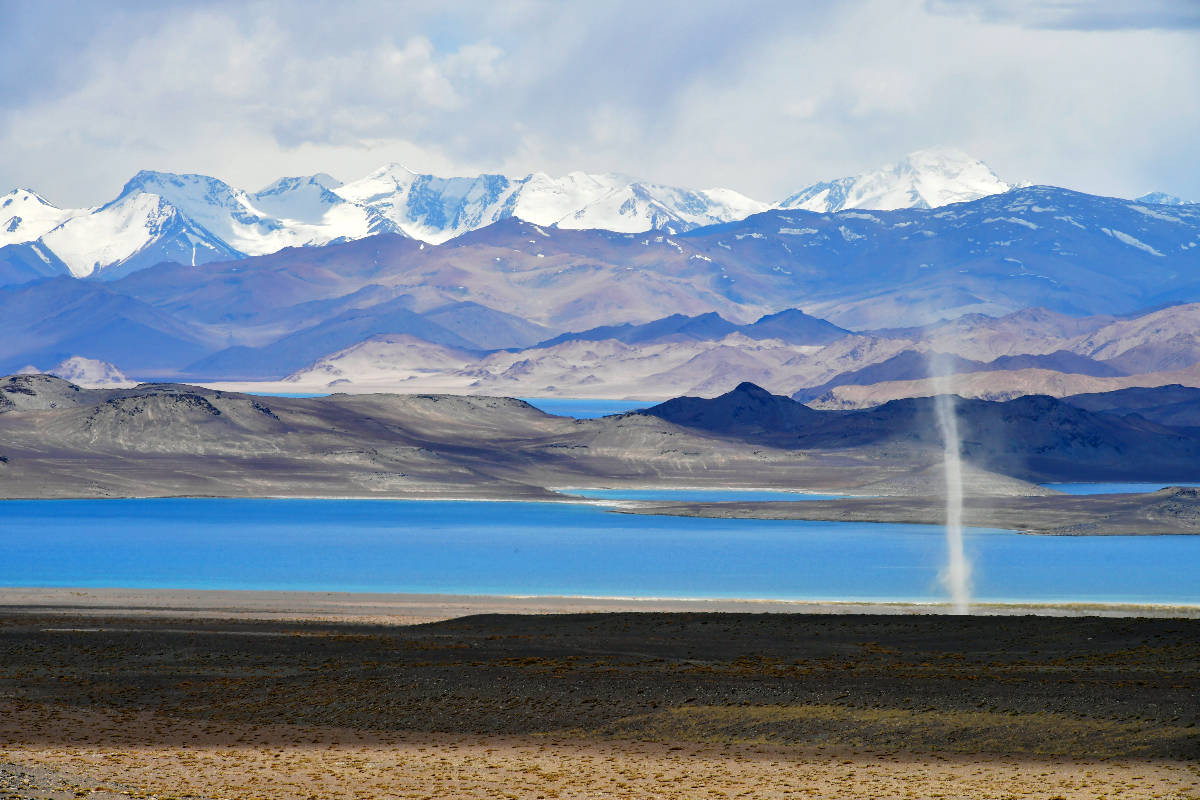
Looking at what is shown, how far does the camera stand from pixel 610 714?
23.4m

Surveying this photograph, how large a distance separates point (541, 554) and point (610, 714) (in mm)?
54719

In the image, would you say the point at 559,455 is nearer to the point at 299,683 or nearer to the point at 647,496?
the point at 647,496

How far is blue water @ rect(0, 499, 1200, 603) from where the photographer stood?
61.9m

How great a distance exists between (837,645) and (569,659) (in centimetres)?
579

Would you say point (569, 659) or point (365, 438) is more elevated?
point (365, 438)

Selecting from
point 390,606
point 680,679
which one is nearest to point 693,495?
point 390,606

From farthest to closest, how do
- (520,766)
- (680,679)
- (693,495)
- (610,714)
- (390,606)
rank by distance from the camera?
(693,495)
(390,606)
(680,679)
(610,714)
(520,766)

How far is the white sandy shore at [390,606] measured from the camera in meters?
Answer: 44.1

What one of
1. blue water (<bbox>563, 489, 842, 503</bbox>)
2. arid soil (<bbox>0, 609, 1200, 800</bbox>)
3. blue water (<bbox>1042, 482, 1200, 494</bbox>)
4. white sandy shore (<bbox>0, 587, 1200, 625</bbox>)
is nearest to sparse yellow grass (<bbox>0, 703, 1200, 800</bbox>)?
arid soil (<bbox>0, 609, 1200, 800</bbox>)

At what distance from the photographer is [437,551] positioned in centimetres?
7969

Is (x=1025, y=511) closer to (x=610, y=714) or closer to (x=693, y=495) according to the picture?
(x=693, y=495)

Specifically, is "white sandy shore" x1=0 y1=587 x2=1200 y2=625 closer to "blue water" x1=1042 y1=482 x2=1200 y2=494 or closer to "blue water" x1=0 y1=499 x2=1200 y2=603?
"blue water" x1=0 y1=499 x2=1200 y2=603

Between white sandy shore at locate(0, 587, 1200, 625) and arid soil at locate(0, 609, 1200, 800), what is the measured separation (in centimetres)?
1077

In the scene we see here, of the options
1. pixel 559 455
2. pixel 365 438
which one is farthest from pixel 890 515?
pixel 365 438
